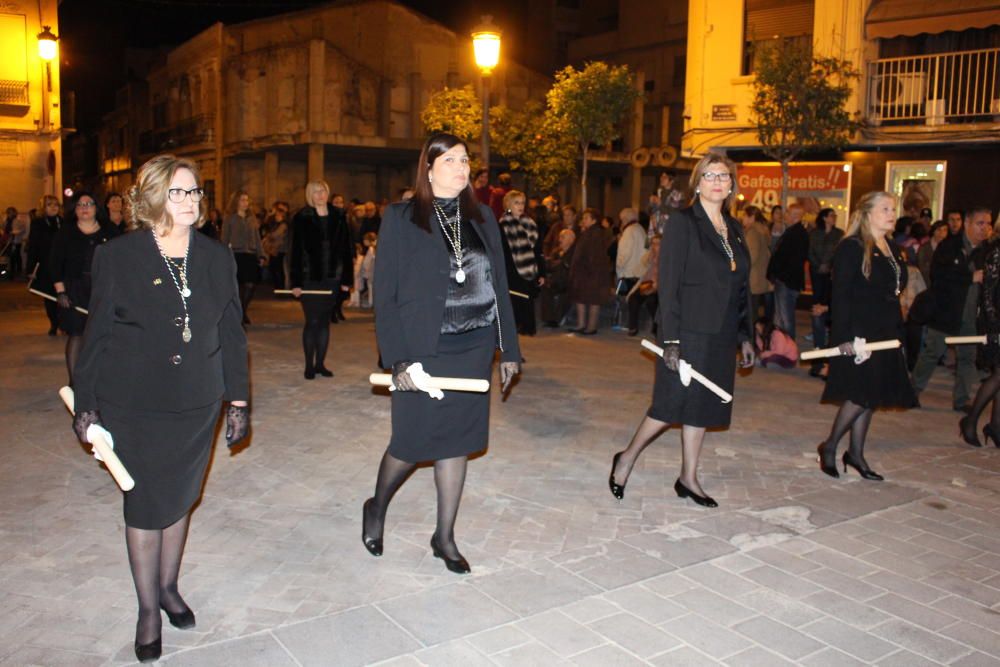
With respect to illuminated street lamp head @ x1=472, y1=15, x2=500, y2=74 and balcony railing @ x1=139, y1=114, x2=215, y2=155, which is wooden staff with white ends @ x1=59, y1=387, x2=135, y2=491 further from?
balcony railing @ x1=139, y1=114, x2=215, y2=155

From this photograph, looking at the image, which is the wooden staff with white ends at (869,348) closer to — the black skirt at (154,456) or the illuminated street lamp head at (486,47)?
the black skirt at (154,456)

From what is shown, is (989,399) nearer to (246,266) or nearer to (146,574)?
(146,574)

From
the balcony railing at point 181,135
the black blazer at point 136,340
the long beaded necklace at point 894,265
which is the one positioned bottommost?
the black blazer at point 136,340

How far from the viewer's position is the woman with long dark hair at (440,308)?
14.3 feet

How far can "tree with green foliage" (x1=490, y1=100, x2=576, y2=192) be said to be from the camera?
26.1 meters

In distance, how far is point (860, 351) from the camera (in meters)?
6.03

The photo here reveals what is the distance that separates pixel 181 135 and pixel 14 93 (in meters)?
9.20

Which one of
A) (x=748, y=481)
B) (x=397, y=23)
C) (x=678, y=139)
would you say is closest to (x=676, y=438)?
(x=748, y=481)

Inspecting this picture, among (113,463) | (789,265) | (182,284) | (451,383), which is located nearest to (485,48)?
(789,265)

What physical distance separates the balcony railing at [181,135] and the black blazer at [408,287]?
111 ft

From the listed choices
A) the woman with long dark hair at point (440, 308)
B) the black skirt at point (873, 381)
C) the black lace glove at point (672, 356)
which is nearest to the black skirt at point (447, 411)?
the woman with long dark hair at point (440, 308)

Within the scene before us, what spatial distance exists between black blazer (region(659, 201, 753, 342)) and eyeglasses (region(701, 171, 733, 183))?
0.25 m

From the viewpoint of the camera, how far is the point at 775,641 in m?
3.94

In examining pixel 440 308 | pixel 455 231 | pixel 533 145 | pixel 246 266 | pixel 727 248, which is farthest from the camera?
pixel 533 145
